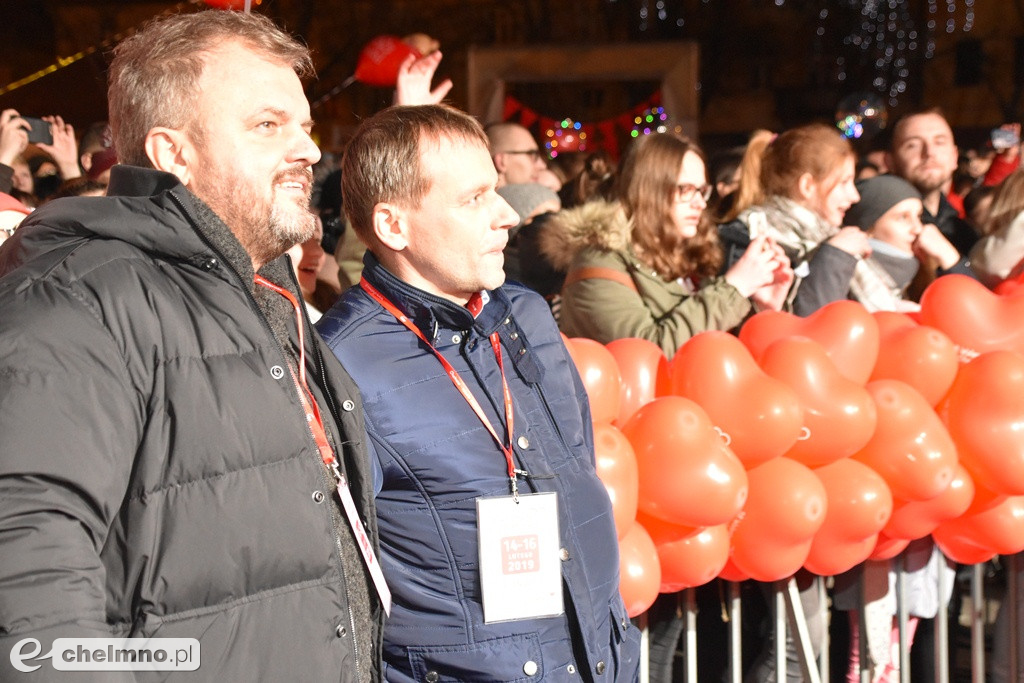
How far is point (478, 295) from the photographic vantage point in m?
2.22

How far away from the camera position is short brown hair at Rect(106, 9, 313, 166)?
1618 mm

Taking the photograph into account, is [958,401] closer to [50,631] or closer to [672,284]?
[672,284]

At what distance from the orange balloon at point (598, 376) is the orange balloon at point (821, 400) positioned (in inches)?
17.1

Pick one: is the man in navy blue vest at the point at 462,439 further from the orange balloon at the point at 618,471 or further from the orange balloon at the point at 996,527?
the orange balloon at the point at 996,527

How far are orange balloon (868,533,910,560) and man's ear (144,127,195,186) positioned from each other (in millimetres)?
2246

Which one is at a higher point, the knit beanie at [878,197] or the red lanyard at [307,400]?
the red lanyard at [307,400]

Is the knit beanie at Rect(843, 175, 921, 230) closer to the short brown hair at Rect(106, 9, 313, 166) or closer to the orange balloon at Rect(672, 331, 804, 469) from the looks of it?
the orange balloon at Rect(672, 331, 804, 469)

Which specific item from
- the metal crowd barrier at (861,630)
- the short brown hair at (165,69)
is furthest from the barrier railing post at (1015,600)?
the short brown hair at (165,69)

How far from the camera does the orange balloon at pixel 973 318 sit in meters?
3.22

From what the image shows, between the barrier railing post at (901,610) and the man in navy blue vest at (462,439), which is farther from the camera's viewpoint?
the barrier railing post at (901,610)

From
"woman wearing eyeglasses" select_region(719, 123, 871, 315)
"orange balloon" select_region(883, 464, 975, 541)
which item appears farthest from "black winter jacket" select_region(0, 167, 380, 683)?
"woman wearing eyeglasses" select_region(719, 123, 871, 315)

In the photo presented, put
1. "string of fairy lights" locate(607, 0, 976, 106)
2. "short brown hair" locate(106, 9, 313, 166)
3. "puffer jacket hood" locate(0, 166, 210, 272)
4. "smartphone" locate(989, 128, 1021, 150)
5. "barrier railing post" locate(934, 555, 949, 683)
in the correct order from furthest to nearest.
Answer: "string of fairy lights" locate(607, 0, 976, 106) → "smartphone" locate(989, 128, 1021, 150) → "barrier railing post" locate(934, 555, 949, 683) → "short brown hair" locate(106, 9, 313, 166) → "puffer jacket hood" locate(0, 166, 210, 272)

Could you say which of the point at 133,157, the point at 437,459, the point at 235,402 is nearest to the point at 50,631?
the point at 235,402

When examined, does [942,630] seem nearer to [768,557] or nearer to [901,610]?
[901,610]
